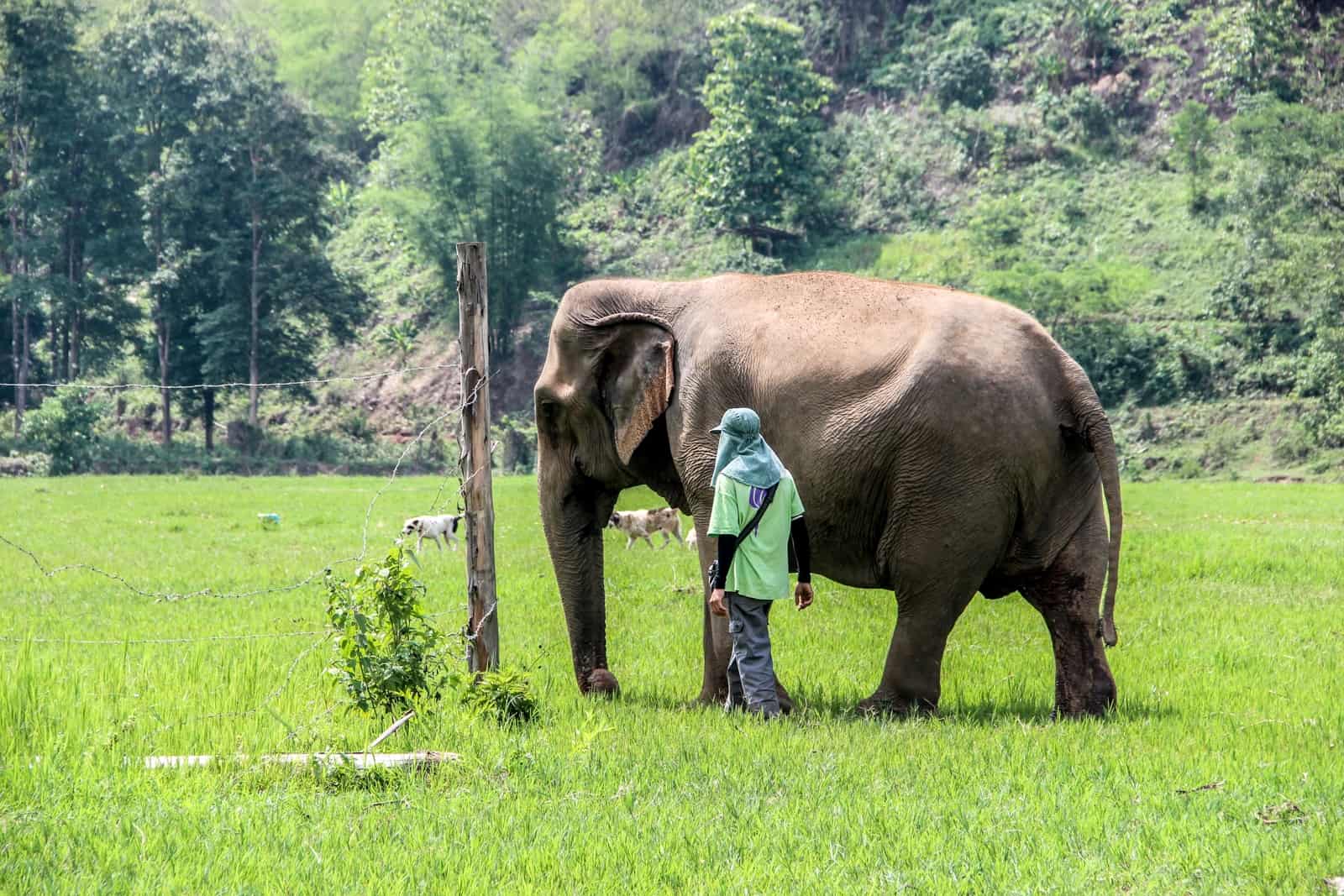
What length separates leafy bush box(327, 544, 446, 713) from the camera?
330 inches

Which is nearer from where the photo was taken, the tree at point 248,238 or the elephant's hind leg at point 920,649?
the elephant's hind leg at point 920,649

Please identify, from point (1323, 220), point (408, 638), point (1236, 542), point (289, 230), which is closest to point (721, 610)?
point (408, 638)

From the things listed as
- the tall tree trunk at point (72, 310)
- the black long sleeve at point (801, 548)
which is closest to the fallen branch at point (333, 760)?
the black long sleeve at point (801, 548)

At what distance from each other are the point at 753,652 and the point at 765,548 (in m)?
0.63

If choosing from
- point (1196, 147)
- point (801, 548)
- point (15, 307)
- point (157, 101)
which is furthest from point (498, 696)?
point (157, 101)

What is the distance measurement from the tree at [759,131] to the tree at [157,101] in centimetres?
2093

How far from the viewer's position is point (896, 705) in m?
8.83

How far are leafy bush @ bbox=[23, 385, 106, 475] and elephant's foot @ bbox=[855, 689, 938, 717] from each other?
138 ft

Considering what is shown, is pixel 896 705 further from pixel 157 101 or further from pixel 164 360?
pixel 157 101

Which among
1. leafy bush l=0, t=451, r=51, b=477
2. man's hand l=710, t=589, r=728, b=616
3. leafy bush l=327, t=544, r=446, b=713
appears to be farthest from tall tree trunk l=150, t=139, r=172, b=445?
man's hand l=710, t=589, r=728, b=616

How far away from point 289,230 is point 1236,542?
46.2 metres

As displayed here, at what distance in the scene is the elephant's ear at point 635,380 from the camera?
9945mm

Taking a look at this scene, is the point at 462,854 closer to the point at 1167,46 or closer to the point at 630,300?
the point at 630,300

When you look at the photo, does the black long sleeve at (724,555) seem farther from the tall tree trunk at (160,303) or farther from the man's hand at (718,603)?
the tall tree trunk at (160,303)
